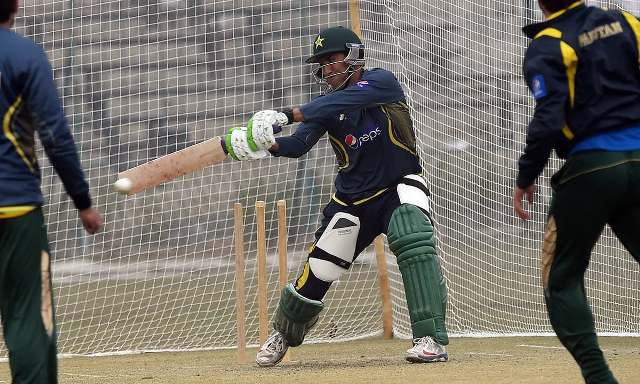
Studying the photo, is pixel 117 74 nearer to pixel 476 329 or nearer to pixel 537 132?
pixel 476 329

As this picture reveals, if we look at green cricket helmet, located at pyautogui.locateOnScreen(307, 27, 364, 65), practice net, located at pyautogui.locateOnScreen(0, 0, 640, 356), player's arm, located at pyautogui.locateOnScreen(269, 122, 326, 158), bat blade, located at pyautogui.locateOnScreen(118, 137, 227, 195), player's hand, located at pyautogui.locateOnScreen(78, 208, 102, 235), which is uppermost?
player's hand, located at pyautogui.locateOnScreen(78, 208, 102, 235)

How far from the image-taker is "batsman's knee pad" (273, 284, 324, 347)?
294 inches

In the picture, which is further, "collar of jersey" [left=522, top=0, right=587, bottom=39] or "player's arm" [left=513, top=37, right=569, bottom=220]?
"collar of jersey" [left=522, top=0, right=587, bottom=39]

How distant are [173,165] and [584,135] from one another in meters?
2.73

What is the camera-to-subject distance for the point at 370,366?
720cm

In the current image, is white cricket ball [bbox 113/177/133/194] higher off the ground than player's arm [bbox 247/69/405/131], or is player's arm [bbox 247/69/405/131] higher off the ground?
player's arm [bbox 247/69/405/131]

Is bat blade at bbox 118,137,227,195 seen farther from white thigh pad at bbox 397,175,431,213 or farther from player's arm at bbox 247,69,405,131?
white thigh pad at bbox 397,175,431,213

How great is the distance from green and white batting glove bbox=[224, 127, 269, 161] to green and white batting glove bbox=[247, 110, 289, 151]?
23mm

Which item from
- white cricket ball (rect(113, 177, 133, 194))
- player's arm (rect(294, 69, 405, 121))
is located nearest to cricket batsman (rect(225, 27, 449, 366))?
player's arm (rect(294, 69, 405, 121))

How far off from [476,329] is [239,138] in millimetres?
3752

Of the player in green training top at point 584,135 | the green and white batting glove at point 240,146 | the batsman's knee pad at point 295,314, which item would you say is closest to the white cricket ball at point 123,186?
the green and white batting glove at point 240,146

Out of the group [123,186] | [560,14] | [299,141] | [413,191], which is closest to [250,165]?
[299,141]

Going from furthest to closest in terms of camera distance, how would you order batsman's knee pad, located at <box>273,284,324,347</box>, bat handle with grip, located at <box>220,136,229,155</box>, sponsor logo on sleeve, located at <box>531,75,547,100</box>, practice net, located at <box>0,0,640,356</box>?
practice net, located at <box>0,0,640,356</box>
batsman's knee pad, located at <box>273,284,324,347</box>
bat handle with grip, located at <box>220,136,229,155</box>
sponsor logo on sleeve, located at <box>531,75,547,100</box>

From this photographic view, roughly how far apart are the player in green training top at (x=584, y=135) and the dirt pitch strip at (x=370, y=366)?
1126 millimetres
